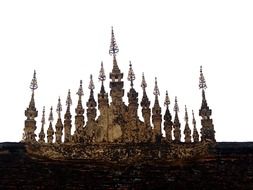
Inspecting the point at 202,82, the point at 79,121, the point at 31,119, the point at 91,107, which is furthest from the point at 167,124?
the point at 31,119

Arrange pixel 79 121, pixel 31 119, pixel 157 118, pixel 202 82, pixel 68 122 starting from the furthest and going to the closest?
pixel 68 122 < pixel 157 118 < pixel 79 121 < pixel 31 119 < pixel 202 82

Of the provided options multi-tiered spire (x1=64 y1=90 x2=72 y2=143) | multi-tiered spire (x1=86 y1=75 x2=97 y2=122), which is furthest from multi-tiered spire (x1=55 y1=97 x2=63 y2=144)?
multi-tiered spire (x1=86 y1=75 x2=97 y2=122)

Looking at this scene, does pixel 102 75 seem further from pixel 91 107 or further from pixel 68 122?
pixel 68 122

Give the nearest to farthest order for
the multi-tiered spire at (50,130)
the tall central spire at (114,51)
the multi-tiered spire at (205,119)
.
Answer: the multi-tiered spire at (205,119) < the tall central spire at (114,51) < the multi-tiered spire at (50,130)

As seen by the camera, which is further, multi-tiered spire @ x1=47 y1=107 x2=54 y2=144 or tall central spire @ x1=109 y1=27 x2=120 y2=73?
multi-tiered spire @ x1=47 y1=107 x2=54 y2=144

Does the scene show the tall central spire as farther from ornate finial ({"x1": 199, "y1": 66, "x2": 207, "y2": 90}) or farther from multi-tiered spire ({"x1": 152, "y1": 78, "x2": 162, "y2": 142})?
ornate finial ({"x1": 199, "y1": 66, "x2": 207, "y2": 90})

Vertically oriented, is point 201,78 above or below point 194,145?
above

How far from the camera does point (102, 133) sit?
2412cm

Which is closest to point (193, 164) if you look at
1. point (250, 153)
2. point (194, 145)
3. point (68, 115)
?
point (194, 145)

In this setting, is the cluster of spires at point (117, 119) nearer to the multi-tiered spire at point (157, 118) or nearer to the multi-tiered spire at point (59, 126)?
the multi-tiered spire at point (157, 118)

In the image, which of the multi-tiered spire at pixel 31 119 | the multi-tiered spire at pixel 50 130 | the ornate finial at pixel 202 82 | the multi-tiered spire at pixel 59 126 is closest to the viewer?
the ornate finial at pixel 202 82

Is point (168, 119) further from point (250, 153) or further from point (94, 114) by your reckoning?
point (250, 153)

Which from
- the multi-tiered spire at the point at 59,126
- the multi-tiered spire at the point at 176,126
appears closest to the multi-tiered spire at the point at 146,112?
the multi-tiered spire at the point at 176,126

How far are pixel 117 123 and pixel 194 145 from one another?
11.5m
